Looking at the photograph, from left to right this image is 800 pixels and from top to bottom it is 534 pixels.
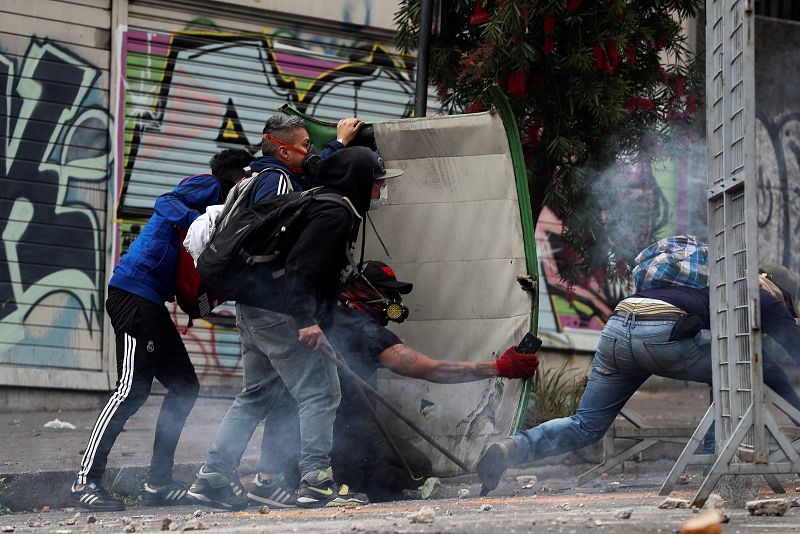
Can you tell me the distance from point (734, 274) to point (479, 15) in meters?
2.97

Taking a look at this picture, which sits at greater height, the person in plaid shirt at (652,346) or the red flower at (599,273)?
the red flower at (599,273)

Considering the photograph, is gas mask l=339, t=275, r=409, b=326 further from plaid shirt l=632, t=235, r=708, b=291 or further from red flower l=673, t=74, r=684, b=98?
red flower l=673, t=74, r=684, b=98

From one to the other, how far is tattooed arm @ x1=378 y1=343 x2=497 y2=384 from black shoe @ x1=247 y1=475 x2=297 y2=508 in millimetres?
738

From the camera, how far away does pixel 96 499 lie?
5188 millimetres

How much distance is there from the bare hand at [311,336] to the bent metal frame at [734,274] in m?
1.53

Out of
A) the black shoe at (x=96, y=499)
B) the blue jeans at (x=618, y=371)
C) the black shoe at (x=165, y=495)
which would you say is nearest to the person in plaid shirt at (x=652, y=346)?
the blue jeans at (x=618, y=371)

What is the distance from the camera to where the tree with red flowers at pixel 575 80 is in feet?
21.4

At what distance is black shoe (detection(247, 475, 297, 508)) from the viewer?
515cm

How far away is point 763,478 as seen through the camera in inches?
189

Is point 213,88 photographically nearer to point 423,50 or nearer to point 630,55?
point 423,50

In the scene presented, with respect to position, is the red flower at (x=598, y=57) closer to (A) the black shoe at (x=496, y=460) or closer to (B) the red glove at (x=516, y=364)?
(B) the red glove at (x=516, y=364)

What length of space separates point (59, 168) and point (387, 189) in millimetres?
3546

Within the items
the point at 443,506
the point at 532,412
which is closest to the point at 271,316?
the point at 443,506

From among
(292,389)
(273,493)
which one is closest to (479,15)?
(292,389)
